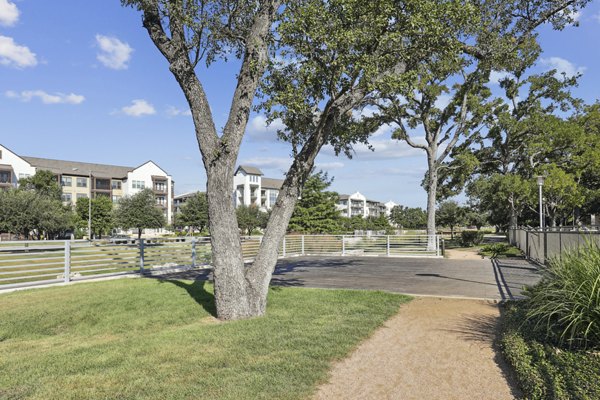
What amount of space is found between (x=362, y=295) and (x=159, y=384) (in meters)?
5.89

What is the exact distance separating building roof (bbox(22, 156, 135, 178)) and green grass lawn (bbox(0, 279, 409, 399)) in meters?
66.8

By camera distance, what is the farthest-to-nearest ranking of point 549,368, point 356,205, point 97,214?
point 356,205 < point 97,214 < point 549,368

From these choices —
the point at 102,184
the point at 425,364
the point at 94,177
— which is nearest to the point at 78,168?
the point at 94,177

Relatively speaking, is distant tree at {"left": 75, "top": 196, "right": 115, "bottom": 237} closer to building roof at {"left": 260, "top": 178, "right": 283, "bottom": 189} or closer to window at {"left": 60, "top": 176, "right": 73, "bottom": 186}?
window at {"left": 60, "top": 176, "right": 73, "bottom": 186}

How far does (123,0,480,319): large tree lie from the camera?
23.9 ft

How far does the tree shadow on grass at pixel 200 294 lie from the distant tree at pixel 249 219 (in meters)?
48.0

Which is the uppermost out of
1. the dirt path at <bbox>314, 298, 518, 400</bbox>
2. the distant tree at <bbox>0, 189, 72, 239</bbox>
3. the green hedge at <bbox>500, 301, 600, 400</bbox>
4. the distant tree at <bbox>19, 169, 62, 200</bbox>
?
the distant tree at <bbox>19, 169, 62, 200</bbox>

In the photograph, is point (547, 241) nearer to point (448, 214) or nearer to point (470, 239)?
point (470, 239)

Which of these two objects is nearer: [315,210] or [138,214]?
[315,210]

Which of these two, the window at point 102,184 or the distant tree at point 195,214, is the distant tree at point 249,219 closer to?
the distant tree at point 195,214

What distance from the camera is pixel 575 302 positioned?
4859 millimetres

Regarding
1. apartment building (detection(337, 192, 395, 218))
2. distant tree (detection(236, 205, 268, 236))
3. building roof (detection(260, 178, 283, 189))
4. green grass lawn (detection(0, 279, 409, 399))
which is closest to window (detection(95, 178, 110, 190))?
distant tree (detection(236, 205, 268, 236))

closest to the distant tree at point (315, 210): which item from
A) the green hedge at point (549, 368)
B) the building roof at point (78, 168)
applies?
the green hedge at point (549, 368)

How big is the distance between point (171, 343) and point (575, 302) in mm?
5144
